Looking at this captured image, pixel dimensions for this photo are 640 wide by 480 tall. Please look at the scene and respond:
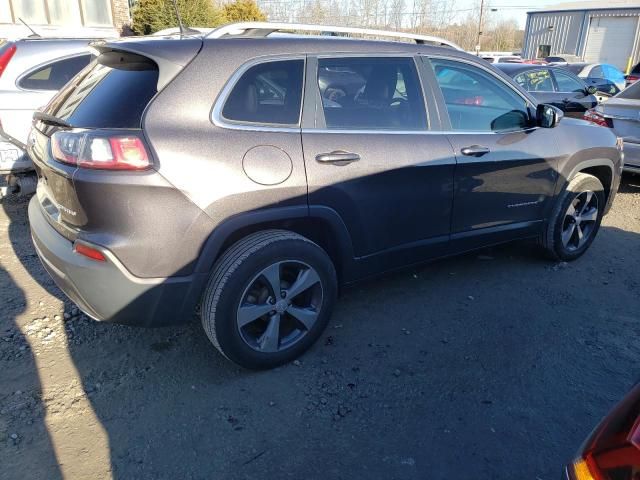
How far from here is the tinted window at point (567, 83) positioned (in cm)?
922

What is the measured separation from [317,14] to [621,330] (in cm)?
2725

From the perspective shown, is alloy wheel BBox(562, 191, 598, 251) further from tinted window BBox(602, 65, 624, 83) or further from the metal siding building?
the metal siding building

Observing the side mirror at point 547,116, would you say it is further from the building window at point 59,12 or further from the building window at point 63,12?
the building window at point 63,12

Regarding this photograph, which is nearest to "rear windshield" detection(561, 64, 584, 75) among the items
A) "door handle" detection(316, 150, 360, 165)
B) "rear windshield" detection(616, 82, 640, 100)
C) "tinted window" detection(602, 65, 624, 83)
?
"tinted window" detection(602, 65, 624, 83)

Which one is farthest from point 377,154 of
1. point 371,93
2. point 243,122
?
point 243,122

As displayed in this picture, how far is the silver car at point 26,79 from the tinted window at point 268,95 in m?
3.37

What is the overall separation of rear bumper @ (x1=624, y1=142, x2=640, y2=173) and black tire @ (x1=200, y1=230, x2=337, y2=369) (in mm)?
5077

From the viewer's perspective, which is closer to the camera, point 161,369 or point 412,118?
point 161,369

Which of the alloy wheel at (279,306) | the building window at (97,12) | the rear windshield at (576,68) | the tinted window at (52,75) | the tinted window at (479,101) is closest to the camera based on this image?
the alloy wheel at (279,306)

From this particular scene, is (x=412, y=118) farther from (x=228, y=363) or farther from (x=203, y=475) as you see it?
(x=203, y=475)

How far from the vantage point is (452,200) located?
3617 millimetres

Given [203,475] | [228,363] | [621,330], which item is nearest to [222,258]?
[228,363]

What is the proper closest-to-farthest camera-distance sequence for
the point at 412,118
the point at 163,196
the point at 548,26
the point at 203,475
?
the point at 203,475
the point at 163,196
the point at 412,118
the point at 548,26

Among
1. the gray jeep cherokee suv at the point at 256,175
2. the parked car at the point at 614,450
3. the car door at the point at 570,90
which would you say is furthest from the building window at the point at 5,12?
the parked car at the point at 614,450
